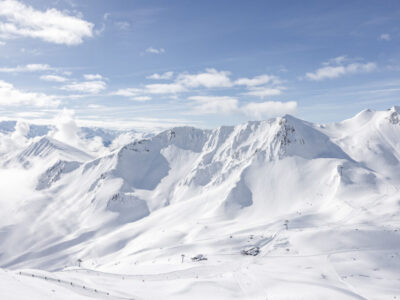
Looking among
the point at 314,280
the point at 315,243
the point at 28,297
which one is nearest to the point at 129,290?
the point at 28,297

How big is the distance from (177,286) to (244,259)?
54.9 m

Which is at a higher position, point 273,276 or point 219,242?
point 273,276

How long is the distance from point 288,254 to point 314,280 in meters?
40.2

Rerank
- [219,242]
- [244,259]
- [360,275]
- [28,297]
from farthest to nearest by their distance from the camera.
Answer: [219,242] → [244,259] → [360,275] → [28,297]

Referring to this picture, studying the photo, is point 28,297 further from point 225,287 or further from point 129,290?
point 225,287

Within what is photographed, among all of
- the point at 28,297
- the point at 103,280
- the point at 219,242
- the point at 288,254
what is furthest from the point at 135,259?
the point at 28,297

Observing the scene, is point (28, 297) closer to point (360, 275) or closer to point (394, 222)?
point (360, 275)

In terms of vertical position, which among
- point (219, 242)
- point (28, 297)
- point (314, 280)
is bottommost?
point (219, 242)

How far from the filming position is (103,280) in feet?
282

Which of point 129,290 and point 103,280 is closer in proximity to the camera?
point 129,290

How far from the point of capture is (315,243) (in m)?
148

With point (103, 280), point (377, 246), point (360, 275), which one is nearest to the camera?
point (103, 280)

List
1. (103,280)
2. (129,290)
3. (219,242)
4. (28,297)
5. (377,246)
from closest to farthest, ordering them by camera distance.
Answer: (28,297)
(129,290)
(103,280)
(377,246)
(219,242)

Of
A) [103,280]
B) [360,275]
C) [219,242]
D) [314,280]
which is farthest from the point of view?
[219,242]
